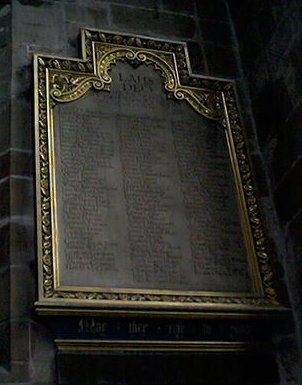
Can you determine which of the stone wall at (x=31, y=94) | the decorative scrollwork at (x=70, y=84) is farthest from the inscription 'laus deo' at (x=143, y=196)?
the stone wall at (x=31, y=94)

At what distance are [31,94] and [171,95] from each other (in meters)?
0.90

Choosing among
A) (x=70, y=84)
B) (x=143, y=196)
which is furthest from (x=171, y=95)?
(x=143, y=196)

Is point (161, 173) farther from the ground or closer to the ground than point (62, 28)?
closer to the ground

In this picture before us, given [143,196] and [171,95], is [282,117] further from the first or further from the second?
[143,196]

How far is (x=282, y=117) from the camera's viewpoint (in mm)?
4223

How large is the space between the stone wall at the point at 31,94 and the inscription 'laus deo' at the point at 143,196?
8.0 inches

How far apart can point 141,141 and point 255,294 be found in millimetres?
1123

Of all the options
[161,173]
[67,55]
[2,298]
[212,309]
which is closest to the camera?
[2,298]

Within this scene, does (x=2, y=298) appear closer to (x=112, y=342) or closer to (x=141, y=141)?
(x=112, y=342)

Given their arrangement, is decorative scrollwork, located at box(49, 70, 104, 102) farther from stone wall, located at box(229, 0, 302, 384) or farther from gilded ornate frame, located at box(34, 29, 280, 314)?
stone wall, located at box(229, 0, 302, 384)

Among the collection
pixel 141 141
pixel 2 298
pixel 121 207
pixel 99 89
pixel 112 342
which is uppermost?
pixel 99 89

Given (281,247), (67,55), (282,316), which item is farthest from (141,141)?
(282,316)

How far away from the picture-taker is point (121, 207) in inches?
149

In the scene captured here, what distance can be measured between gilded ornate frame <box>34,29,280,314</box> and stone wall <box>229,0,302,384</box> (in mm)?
147
